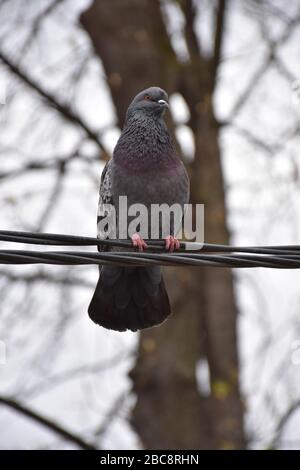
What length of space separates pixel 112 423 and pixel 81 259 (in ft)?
17.9

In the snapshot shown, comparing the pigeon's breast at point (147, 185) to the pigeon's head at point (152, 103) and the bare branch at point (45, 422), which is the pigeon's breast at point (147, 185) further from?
the bare branch at point (45, 422)

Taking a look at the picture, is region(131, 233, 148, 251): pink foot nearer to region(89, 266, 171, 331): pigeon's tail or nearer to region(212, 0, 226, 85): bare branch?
region(89, 266, 171, 331): pigeon's tail

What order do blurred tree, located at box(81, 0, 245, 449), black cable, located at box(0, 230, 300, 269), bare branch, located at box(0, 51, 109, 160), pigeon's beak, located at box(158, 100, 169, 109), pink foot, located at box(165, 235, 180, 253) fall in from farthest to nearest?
1. bare branch, located at box(0, 51, 109, 160)
2. blurred tree, located at box(81, 0, 245, 449)
3. pigeon's beak, located at box(158, 100, 169, 109)
4. pink foot, located at box(165, 235, 180, 253)
5. black cable, located at box(0, 230, 300, 269)

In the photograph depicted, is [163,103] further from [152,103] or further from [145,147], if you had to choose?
[145,147]

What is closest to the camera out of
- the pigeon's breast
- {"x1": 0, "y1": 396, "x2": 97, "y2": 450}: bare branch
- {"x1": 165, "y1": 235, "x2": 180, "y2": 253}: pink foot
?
{"x1": 165, "y1": 235, "x2": 180, "y2": 253}: pink foot

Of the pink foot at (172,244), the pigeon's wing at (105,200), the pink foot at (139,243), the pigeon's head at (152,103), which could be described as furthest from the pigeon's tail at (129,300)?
the pigeon's head at (152,103)

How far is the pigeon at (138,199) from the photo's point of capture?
5051 mm

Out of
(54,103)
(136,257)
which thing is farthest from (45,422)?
(136,257)

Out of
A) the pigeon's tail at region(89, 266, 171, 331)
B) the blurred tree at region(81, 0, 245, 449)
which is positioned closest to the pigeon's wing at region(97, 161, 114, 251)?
the pigeon's tail at region(89, 266, 171, 331)

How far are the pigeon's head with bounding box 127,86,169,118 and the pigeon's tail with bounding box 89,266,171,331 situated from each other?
3.59 feet

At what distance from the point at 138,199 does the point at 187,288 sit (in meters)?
4.06

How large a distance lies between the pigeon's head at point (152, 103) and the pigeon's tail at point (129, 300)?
109 cm

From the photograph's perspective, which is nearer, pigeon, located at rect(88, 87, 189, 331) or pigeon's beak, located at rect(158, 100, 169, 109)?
pigeon, located at rect(88, 87, 189, 331)

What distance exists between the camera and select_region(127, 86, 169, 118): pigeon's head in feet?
18.1
